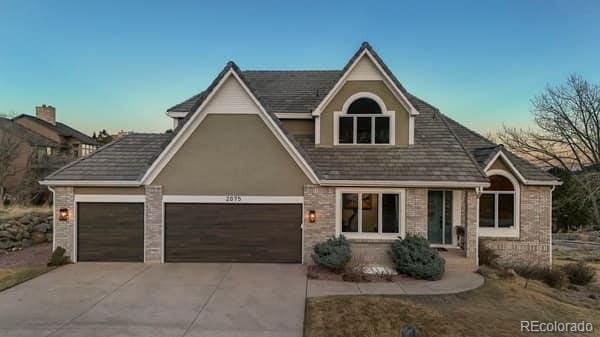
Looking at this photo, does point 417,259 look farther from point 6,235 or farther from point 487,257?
point 6,235

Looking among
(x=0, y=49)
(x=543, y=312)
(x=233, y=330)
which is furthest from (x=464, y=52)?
(x=0, y=49)

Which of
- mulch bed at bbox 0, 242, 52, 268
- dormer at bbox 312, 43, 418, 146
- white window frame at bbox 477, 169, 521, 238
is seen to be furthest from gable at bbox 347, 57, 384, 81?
mulch bed at bbox 0, 242, 52, 268

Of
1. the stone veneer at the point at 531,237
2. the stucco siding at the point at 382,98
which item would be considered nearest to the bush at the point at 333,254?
the stucco siding at the point at 382,98

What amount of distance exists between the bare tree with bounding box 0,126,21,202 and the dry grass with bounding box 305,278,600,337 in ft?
106

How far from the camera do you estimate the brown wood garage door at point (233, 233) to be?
1153 centimetres

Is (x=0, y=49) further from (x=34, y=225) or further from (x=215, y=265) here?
(x=215, y=265)

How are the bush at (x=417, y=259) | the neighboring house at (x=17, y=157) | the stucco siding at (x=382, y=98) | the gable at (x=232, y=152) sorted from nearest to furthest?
the bush at (x=417, y=259)
the gable at (x=232, y=152)
the stucco siding at (x=382, y=98)
the neighboring house at (x=17, y=157)

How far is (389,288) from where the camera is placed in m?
9.18

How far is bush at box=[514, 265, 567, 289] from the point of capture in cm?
1117

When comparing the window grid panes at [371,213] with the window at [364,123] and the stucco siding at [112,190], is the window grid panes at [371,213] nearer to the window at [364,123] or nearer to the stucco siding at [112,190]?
the window at [364,123]

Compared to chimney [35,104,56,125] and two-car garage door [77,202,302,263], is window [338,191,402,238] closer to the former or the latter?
two-car garage door [77,202,302,263]

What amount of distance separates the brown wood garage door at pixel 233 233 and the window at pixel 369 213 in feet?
→ 5.96

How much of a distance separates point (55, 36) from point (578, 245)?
36.7 metres

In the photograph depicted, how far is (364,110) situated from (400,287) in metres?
6.96
